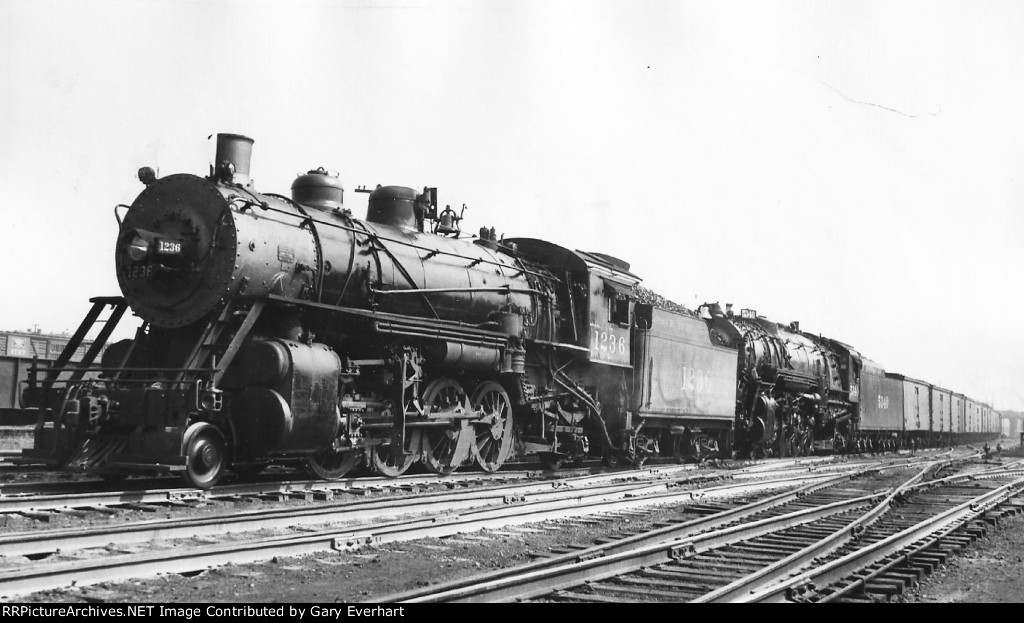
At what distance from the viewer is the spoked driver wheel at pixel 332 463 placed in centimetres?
1045

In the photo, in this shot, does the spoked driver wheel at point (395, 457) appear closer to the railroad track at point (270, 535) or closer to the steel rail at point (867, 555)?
the railroad track at point (270, 535)

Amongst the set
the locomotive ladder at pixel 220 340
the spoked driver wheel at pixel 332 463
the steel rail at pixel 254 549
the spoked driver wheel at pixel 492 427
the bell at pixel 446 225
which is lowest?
the steel rail at pixel 254 549

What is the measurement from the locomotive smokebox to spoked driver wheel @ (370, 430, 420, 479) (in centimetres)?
367

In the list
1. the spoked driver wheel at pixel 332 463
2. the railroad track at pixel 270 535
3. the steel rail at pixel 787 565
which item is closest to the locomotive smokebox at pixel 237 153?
the spoked driver wheel at pixel 332 463

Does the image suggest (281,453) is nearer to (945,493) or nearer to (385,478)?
(385,478)

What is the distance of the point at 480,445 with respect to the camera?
1305 cm

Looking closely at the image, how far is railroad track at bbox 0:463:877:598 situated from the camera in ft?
17.2

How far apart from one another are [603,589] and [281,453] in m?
4.89

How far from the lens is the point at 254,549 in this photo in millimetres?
6059

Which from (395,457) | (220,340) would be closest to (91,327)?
(220,340)

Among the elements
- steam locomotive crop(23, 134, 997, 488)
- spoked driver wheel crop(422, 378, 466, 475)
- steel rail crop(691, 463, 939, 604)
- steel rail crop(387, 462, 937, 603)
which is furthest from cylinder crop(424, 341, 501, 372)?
steel rail crop(691, 463, 939, 604)

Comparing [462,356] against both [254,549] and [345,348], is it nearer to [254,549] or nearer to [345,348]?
[345,348]

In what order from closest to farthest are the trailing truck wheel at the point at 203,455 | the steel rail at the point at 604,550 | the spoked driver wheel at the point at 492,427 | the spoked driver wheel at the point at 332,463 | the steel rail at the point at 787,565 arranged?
1. the steel rail at the point at 604,550
2. the steel rail at the point at 787,565
3. the trailing truck wheel at the point at 203,455
4. the spoked driver wheel at the point at 332,463
5. the spoked driver wheel at the point at 492,427

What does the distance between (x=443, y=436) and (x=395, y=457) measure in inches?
37.2
